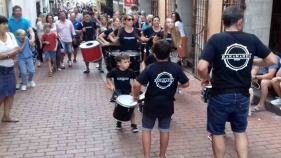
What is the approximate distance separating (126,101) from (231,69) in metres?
1.75

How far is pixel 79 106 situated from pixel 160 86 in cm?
325

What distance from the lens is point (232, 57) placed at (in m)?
3.50

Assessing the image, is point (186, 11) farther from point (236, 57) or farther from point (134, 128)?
point (236, 57)

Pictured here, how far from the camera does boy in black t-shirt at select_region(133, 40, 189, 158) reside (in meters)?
3.88

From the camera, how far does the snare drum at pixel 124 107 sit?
4.72 metres

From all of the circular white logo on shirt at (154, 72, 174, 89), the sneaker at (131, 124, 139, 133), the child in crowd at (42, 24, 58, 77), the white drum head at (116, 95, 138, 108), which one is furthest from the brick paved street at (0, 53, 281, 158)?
the child in crowd at (42, 24, 58, 77)

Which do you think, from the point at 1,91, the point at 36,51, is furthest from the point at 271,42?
the point at 36,51

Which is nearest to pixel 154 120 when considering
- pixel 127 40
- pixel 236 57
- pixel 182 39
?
pixel 236 57

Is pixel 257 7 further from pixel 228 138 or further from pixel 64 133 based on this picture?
pixel 64 133

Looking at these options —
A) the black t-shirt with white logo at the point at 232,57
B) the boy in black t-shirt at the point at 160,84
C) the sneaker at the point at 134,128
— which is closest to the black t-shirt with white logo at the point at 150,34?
the sneaker at the point at 134,128

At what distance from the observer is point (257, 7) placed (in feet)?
23.7

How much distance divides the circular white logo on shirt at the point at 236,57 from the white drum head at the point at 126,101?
158 centimetres

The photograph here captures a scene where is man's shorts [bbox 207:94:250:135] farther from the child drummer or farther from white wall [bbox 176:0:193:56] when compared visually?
white wall [bbox 176:0:193:56]

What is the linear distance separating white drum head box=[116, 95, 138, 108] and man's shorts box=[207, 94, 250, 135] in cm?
127
